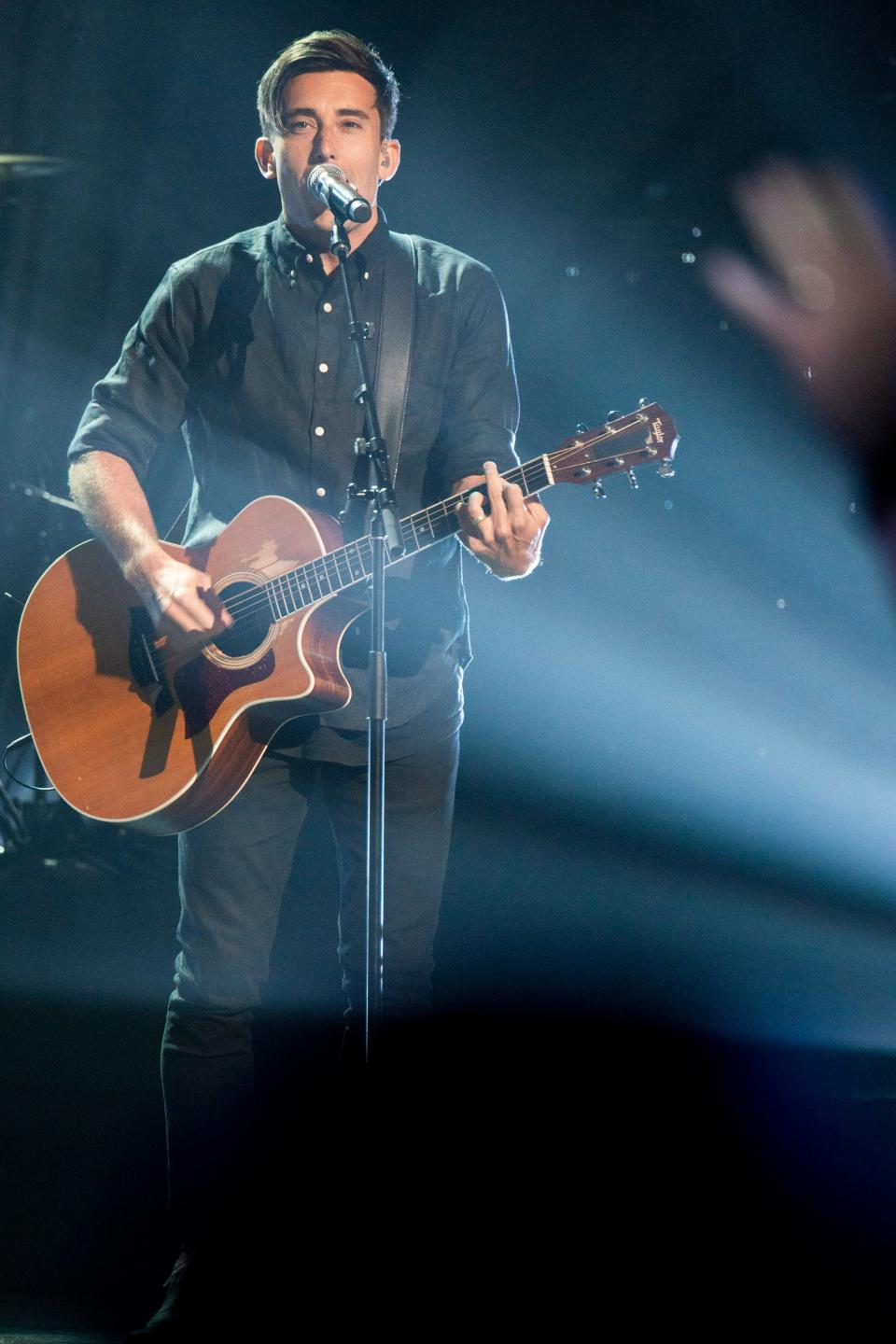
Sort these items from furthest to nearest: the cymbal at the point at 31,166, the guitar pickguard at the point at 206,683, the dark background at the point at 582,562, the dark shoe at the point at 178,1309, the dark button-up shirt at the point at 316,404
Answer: the cymbal at the point at 31,166, the dark background at the point at 582,562, the dark button-up shirt at the point at 316,404, the guitar pickguard at the point at 206,683, the dark shoe at the point at 178,1309

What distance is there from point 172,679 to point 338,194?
3.14 ft

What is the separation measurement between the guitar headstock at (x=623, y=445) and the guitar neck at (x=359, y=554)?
6 centimetres

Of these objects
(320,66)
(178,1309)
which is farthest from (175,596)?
(178,1309)

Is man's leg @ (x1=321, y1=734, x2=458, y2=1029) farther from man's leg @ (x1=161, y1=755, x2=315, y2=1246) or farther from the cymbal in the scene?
the cymbal

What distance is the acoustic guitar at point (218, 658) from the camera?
6.81 ft

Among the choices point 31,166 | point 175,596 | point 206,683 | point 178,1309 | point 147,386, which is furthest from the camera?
point 31,166

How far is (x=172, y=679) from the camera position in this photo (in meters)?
2.20

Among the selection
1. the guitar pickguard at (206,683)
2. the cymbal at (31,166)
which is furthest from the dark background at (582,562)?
the guitar pickguard at (206,683)

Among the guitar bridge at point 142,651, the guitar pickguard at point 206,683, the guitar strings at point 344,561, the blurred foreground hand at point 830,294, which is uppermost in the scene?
the blurred foreground hand at point 830,294

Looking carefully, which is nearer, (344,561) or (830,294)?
(344,561)

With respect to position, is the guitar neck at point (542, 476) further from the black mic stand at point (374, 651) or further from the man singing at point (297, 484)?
the black mic stand at point (374, 651)

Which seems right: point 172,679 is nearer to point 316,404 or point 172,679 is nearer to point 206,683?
point 206,683

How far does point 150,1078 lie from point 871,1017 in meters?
2.10

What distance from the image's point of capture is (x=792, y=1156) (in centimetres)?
248
